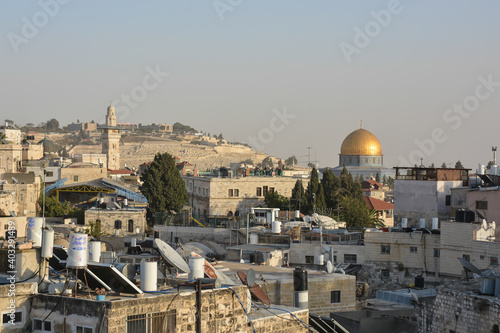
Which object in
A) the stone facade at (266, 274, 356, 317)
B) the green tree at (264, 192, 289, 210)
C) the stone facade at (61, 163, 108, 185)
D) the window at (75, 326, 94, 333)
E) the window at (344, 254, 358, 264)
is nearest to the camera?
the window at (75, 326, 94, 333)

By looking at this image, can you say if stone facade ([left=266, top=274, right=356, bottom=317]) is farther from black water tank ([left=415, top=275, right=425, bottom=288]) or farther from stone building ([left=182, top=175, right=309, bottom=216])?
stone building ([left=182, top=175, right=309, bottom=216])

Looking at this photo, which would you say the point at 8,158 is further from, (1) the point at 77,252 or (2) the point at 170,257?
(1) the point at 77,252

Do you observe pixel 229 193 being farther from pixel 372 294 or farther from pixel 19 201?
pixel 372 294

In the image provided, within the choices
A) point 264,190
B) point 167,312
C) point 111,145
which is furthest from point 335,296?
point 111,145

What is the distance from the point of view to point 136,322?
335 inches

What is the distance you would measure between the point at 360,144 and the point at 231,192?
66.7 meters

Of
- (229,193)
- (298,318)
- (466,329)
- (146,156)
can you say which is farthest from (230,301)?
(146,156)

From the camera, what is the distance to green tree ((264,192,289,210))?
49719mm

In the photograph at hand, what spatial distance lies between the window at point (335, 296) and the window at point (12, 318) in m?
8.93

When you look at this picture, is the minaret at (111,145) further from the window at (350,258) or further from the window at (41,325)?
the window at (41,325)

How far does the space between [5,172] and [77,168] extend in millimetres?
6082

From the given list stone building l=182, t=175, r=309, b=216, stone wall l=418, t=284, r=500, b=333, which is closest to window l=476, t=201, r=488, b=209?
stone wall l=418, t=284, r=500, b=333

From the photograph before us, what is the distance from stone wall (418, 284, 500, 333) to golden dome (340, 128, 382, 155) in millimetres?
101037

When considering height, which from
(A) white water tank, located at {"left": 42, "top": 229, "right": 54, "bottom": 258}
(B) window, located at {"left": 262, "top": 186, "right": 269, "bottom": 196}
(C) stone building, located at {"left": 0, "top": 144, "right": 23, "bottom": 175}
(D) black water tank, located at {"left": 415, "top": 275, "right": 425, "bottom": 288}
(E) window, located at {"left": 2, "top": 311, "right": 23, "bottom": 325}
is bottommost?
(D) black water tank, located at {"left": 415, "top": 275, "right": 425, "bottom": 288}
